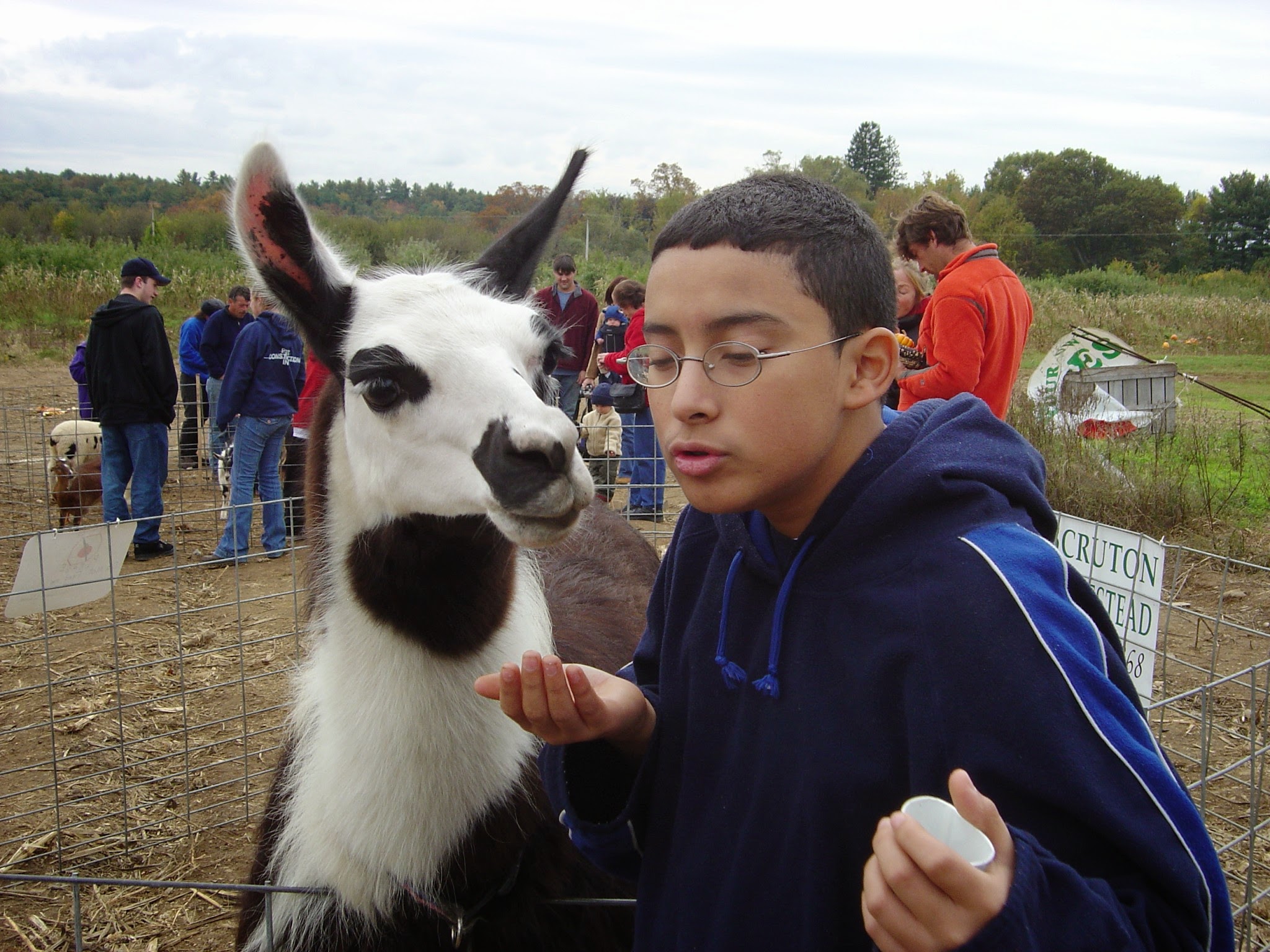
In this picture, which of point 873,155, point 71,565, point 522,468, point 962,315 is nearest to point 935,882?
point 522,468

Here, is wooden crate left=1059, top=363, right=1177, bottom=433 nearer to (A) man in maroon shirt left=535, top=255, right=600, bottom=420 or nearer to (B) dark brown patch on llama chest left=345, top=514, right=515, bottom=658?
(A) man in maroon shirt left=535, top=255, right=600, bottom=420

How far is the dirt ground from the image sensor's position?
10.1ft

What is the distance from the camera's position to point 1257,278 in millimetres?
37719

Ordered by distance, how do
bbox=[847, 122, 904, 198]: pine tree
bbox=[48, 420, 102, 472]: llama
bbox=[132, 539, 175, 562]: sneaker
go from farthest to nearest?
bbox=[847, 122, 904, 198]: pine tree < bbox=[48, 420, 102, 472]: llama < bbox=[132, 539, 175, 562]: sneaker

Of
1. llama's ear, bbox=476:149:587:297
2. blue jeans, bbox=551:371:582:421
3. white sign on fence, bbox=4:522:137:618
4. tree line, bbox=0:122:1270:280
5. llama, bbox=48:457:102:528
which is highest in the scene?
tree line, bbox=0:122:1270:280

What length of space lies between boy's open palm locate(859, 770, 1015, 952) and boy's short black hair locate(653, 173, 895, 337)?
1.97ft

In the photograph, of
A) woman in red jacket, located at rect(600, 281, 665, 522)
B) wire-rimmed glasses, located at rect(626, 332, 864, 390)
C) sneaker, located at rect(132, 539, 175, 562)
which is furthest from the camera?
sneaker, located at rect(132, 539, 175, 562)

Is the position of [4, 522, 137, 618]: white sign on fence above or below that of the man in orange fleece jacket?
below

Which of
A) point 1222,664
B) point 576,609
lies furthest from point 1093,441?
point 576,609

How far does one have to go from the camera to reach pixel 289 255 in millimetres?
2100

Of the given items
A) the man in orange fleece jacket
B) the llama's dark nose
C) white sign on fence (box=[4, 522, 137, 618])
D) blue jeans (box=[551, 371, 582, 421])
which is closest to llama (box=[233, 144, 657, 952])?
the llama's dark nose

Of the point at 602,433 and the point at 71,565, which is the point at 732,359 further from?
the point at 602,433

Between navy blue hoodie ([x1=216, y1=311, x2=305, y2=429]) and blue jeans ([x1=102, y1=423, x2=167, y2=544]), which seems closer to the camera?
navy blue hoodie ([x1=216, y1=311, x2=305, y2=429])

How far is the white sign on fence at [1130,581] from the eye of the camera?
2562 mm
